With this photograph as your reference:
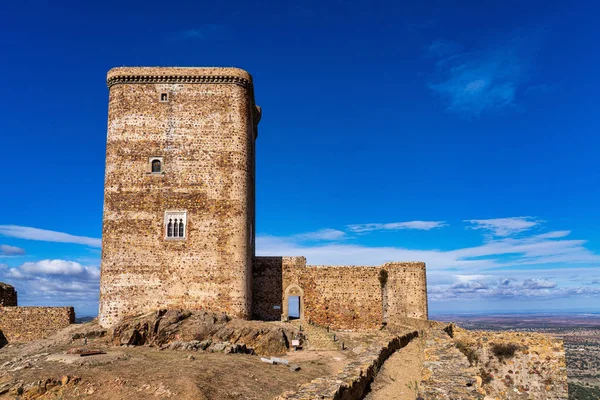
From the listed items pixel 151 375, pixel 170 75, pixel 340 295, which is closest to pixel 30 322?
pixel 170 75

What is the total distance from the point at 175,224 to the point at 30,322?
11.7m

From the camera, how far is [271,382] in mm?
15789

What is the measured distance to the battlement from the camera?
84.4 ft

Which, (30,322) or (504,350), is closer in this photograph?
(504,350)

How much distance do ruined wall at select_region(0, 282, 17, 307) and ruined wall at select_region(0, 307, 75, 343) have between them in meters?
2.36

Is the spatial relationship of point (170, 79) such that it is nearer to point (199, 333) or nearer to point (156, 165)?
point (156, 165)

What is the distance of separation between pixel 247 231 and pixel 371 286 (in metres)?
8.70

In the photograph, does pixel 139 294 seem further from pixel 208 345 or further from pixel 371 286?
pixel 371 286

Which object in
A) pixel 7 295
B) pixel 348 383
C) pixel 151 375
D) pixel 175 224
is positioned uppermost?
pixel 175 224

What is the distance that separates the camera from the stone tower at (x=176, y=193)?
79.8ft

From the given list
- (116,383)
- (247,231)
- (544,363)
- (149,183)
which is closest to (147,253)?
(149,183)

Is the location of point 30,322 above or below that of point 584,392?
above

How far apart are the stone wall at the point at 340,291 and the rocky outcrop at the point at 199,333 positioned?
202 inches

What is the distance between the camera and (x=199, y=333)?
22.3 meters
